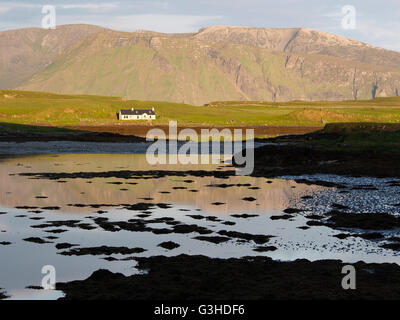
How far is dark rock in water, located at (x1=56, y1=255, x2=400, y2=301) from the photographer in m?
16.2

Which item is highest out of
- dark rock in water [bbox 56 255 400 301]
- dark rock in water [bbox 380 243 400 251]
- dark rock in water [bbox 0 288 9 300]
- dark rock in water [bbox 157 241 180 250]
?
dark rock in water [bbox 56 255 400 301]

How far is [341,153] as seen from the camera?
60.6 meters

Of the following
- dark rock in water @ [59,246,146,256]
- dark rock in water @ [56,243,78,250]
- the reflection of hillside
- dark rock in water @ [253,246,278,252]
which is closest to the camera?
dark rock in water @ [59,246,146,256]

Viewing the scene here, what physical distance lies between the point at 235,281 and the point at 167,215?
43.6 ft

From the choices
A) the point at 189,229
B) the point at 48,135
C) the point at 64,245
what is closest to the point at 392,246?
the point at 189,229

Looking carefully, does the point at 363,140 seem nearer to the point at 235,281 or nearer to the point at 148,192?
the point at 148,192

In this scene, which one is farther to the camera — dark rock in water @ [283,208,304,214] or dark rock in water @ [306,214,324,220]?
dark rock in water @ [283,208,304,214]

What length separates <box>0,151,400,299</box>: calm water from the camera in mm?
20578

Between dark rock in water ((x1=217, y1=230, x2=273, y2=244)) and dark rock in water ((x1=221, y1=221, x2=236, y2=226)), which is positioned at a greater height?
dark rock in water ((x1=217, y1=230, x2=273, y2=244))

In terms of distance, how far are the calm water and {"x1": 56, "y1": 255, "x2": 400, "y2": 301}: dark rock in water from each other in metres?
0.92

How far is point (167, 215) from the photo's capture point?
30.6 metres

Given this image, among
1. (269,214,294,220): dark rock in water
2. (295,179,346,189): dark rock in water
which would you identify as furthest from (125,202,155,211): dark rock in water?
(295,179,346,189): dark rock in water

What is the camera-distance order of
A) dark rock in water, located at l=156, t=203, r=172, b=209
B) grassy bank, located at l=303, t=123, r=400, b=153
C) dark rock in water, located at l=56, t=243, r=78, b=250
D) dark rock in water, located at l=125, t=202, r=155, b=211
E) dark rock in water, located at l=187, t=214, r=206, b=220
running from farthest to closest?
grassy bank, located at l=303, t=123, r=400, b=153, dark rock in water, located at l=156, t=203, r=172, b=209, dark rock in water, located at l=125, t=202, r=155, b=211, dark rock in water, located at l=187, t=214, r=206, b=220, dark rock in water, located at l=56, t=243, r=78, b=250

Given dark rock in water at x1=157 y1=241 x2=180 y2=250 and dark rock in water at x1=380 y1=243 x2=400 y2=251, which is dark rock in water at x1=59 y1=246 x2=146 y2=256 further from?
dark rock in water at x1=380 y1=243 x2=400 y2=251
